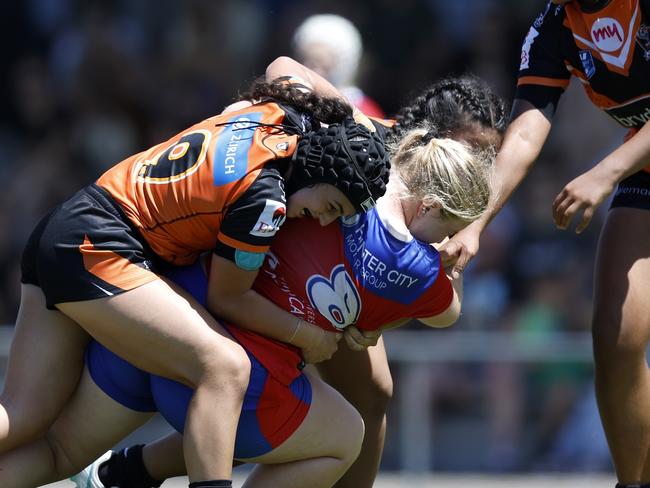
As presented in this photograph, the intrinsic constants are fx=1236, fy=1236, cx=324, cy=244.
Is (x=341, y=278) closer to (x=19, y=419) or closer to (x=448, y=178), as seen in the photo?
(x=448, y=178)

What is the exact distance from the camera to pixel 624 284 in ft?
12.7

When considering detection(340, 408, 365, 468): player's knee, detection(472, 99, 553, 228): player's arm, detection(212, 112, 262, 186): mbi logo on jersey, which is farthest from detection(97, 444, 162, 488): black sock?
detection(472, 99, 553, 228): player's arm

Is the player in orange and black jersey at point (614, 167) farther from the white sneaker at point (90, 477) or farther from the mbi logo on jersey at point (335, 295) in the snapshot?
the white sneaker at point (90, 477)

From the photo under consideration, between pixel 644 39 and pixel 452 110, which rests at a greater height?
pixel 644 39

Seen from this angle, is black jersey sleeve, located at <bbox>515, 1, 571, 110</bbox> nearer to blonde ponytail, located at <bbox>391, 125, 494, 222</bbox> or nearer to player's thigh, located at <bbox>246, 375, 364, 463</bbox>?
blonde ponytail, located at <bbox>391, 125, 494, 222</bbox>

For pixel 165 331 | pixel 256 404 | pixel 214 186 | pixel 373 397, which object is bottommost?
pixel 373 397

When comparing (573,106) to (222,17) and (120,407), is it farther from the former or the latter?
(120,407)

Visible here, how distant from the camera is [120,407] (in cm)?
358

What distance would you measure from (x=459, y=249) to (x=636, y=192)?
2.33 ft

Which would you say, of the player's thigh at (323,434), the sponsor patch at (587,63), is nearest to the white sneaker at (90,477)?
the player's thigh at (323,434)

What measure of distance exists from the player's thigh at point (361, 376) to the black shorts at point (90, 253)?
31.6 inches

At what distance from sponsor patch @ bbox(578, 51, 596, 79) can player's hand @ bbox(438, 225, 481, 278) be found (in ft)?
2.18

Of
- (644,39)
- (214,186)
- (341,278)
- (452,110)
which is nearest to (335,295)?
(341,278)

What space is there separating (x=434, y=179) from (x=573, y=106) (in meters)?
4.51
